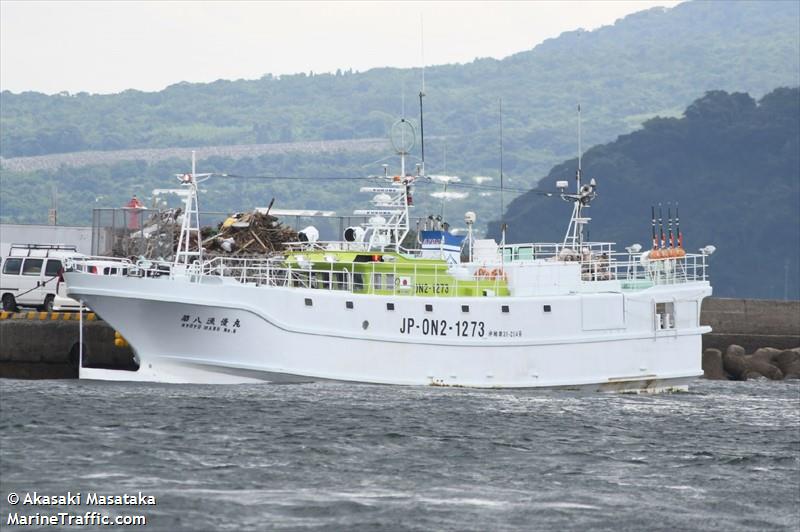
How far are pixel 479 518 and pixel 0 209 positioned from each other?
13827 centimetres

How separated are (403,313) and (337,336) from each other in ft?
5.32

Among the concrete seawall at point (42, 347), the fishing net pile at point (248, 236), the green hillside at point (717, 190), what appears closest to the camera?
the concrete seawall at point (42, 347)

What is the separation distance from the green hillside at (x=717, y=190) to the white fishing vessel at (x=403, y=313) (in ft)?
280

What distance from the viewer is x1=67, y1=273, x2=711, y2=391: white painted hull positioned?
33500 millimetres

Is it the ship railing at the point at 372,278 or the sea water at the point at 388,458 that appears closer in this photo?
the sea water at the point at 388,458

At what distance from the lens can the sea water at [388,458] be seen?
66.1 feet

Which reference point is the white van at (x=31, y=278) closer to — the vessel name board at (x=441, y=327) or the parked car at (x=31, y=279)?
the parked car at (x=31, y=279)

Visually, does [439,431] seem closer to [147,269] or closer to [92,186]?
[147,269]

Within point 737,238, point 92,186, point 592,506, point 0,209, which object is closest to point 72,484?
point 592,506

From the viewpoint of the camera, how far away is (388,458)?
24531 mm

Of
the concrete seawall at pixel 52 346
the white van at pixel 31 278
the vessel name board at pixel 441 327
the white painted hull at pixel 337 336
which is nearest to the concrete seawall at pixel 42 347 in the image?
the concrete seawall at pixel 52 346

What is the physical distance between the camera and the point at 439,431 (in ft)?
90.3

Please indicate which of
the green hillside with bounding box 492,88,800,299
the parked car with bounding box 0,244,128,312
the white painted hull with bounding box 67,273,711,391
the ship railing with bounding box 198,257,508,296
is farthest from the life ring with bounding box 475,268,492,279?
the green hillside with bounding box 492,88,800,299

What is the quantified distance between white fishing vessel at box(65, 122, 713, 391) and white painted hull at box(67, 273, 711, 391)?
31mm
